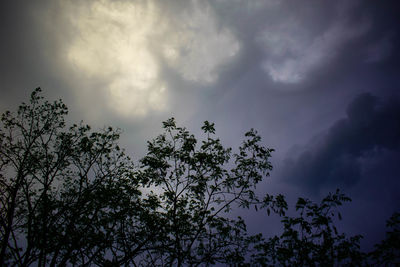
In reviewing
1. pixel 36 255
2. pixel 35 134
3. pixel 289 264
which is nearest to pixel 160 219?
pixel 36 255

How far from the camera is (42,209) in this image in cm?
1350

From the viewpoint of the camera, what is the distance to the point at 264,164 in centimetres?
1318

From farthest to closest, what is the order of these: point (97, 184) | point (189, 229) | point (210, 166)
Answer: point (97, 184), point (210, 166), point (189, 229)

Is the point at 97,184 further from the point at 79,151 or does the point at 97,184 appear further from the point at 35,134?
the point at 35,134

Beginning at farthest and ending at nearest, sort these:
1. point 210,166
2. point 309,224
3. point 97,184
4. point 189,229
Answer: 1. point 97,184
2. point 210,166
3. point 189,229
4. point 309,224

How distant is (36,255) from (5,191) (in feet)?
15.7

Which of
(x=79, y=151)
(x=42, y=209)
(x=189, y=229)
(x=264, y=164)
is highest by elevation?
(x=79, y=151)

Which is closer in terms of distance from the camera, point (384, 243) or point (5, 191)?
point (384, 243)

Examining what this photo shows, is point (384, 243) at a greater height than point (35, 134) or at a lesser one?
lesser

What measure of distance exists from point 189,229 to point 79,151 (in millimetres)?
10514

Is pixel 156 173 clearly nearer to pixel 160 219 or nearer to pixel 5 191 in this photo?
pixel 160 219

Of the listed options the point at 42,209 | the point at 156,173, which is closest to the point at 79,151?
the point at 42,209

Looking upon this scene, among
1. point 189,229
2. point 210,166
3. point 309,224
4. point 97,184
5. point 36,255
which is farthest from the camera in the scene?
point 97,184

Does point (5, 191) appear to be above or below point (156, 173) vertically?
below
